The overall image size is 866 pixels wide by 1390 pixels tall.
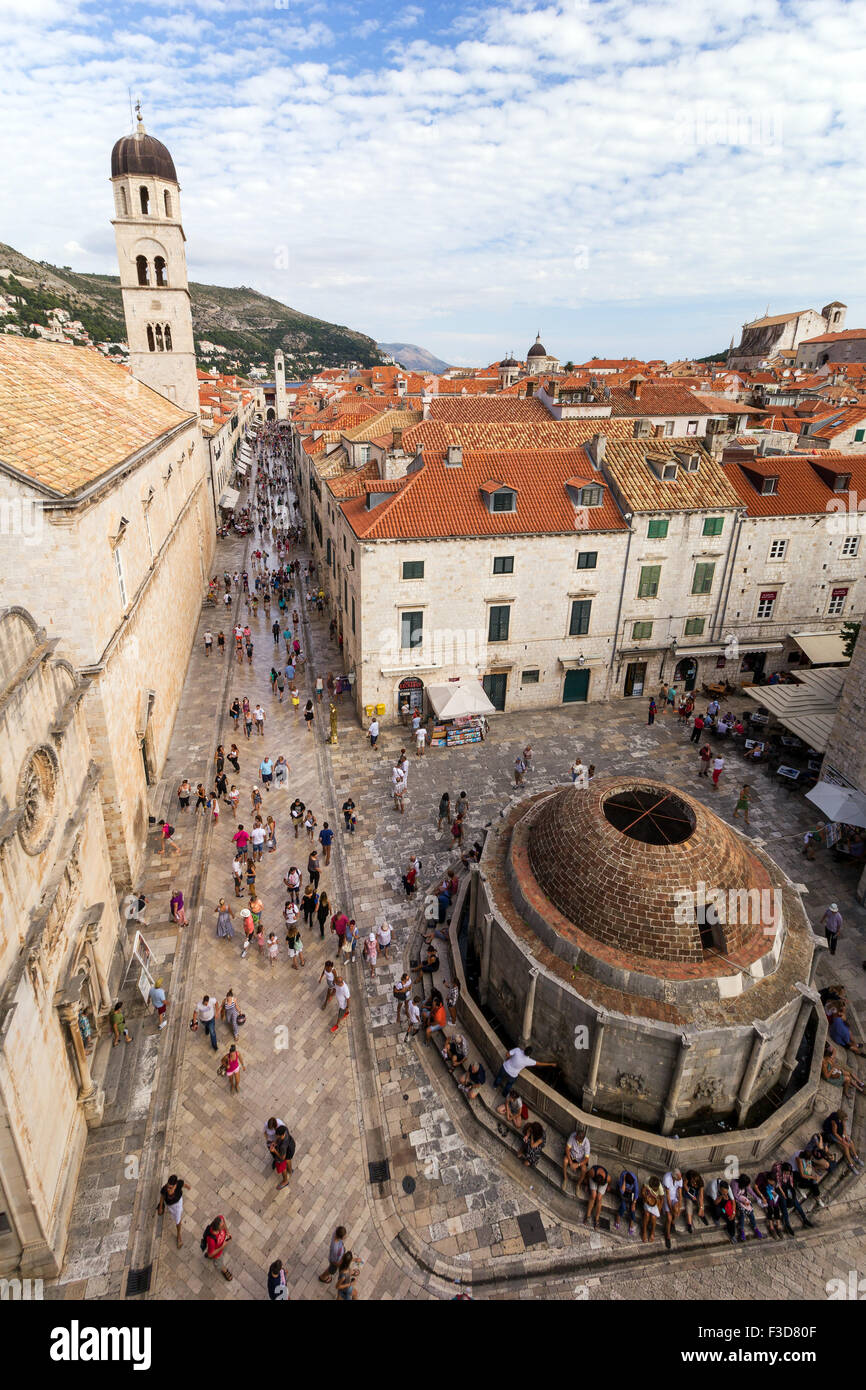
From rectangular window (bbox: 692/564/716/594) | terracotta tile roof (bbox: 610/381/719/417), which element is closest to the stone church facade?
rectangular window (bbox: 692/564/716/594)

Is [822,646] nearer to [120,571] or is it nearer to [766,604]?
[766,604]

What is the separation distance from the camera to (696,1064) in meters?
12.3

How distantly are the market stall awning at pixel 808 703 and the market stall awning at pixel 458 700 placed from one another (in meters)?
10.8

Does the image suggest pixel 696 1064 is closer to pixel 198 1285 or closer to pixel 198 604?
pixel 198 1285

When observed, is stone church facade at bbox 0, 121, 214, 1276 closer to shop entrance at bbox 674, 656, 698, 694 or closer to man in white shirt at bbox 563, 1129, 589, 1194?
man in white shirt at bbox 563, 1129, 589, 1194

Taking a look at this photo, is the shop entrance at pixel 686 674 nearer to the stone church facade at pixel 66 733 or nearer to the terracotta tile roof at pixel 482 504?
the terracotta tile roof at pixel 482 504

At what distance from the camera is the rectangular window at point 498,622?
27938 mm

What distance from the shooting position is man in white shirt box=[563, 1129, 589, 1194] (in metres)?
12.4

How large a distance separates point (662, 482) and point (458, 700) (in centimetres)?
1354

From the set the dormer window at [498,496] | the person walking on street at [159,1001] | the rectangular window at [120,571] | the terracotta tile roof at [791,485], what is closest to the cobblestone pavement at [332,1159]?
the person walking on street at [159,1001]

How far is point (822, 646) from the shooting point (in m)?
30.3

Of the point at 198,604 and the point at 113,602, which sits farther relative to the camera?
the point at 198,604
